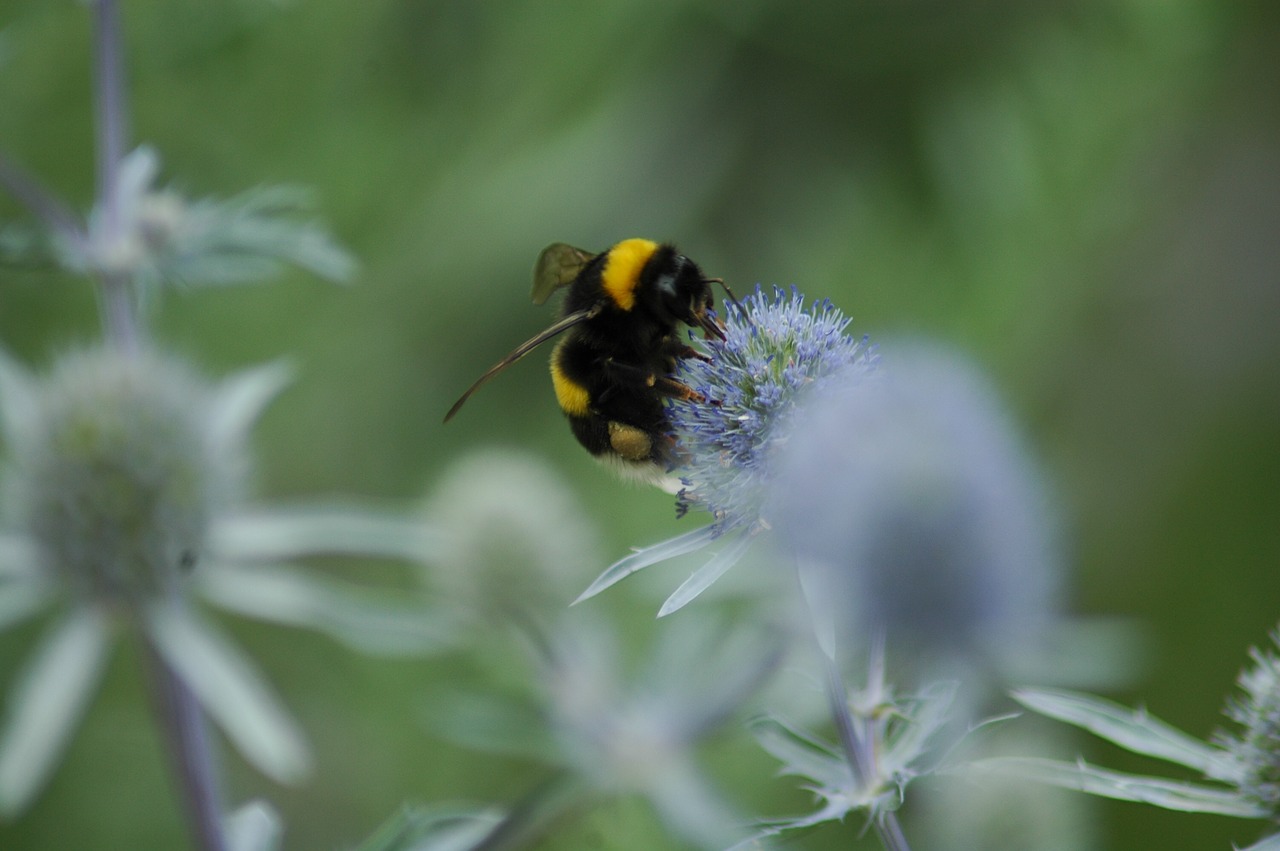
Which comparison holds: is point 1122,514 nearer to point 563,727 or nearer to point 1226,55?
point 1226,55

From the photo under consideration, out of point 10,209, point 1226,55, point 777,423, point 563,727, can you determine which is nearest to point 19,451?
point 563,727

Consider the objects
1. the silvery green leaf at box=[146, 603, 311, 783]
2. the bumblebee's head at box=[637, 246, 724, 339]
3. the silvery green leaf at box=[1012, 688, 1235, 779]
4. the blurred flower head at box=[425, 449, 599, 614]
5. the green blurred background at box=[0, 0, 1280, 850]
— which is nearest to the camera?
the silvery green leaf at box=[1012, 688, 1235, 779]

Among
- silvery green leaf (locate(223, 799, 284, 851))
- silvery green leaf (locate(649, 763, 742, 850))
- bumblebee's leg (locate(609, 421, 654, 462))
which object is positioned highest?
bumblebee's leg (locate(609, 421, 654, 462))

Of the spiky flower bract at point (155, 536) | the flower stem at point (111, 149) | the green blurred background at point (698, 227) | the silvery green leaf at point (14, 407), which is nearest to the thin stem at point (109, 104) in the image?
the flower stem at point (111, 149)

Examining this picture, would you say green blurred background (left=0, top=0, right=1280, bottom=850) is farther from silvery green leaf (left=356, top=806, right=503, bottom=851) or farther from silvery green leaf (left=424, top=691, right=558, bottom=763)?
silvery green leaf (left=356, top=806, right=503, bottom=851)

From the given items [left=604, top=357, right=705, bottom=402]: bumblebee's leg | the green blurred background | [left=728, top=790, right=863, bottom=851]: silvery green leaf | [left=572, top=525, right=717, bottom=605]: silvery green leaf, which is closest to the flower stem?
[left=604, top=357, right=705, bottom=402]: bumblebee's leg

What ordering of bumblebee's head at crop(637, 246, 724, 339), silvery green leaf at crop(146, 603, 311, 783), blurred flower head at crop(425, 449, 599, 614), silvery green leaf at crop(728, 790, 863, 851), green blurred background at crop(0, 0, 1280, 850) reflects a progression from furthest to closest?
green blurred background at crop(0, 0, 1280, 850) → blurred flower head at crop(425, 449, 599, 614) → silvery green leaf at crop(146, 603, 311, 783) → bumblebee's head at crop(637, 246, 724, 339) → silvery green leaf at crop(728, 790, 863, 851)
